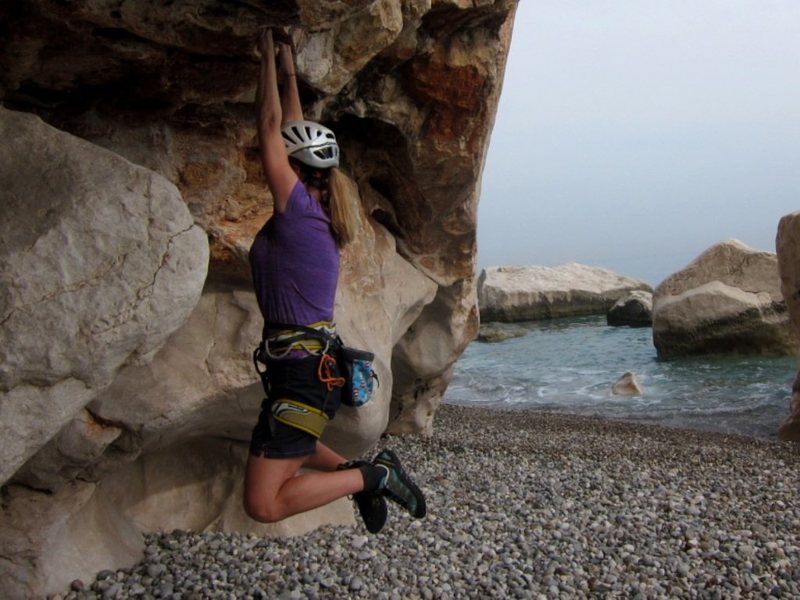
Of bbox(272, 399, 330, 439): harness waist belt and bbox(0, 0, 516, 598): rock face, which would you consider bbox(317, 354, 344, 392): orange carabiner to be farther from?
bbox(0, 0, 516, 598): rock face

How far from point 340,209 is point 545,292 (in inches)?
1510

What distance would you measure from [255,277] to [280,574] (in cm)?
238

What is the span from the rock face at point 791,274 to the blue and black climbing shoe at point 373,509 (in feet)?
36.2

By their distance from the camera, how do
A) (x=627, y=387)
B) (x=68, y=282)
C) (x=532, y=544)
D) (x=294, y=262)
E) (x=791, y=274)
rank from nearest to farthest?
(x=68, y=282) → (x=294, y=262) → (x=532, y=544) → (x=791, y=274) → (x=627, y=387)

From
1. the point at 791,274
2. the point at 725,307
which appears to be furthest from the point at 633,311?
the point at 791,274

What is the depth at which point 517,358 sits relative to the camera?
99.3 ft

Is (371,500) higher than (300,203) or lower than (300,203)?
lower

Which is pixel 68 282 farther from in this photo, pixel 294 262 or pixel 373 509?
pixel 373 509

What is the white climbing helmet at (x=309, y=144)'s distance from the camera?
4832 millimetres

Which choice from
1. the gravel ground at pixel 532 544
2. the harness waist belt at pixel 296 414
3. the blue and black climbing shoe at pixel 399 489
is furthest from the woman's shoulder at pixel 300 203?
the gravel ground at pixel 532 544

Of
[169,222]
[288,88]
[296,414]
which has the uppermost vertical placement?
[288,88]

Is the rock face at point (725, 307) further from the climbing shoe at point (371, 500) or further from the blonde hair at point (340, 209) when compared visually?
the blonde hair at point (340, 209)

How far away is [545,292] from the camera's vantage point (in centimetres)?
4234

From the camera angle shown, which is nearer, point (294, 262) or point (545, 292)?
point (294, 262)
